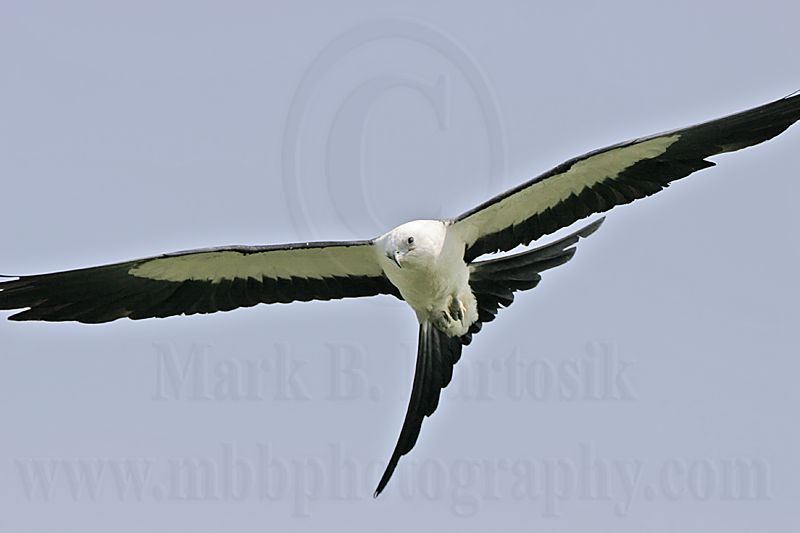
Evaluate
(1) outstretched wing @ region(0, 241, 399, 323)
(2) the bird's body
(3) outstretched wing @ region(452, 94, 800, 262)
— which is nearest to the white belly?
(2) the bird's body

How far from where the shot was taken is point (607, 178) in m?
11.8

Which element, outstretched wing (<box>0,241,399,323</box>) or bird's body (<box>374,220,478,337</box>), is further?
outstretched wing (<box>0,241,399,323</box>)

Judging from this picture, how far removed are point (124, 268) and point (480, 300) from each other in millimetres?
2404

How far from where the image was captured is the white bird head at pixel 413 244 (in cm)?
1161

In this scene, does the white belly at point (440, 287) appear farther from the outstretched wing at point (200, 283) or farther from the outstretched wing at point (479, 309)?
the outstretched wing at point (200, 283)

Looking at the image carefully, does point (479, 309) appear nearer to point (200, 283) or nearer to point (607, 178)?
point (607, 178)

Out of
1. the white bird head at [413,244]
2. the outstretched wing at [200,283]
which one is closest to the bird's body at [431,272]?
the white bird head at [413,244]

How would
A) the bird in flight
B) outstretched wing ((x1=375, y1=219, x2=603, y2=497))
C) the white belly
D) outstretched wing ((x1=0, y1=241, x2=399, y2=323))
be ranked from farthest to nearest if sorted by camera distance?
outstretched wing ((x1=375, y1=219, x2=603, y2=497))
outstretched wing ((x1=0, y1=241, x2=399, y2=323))
the white belly
the bird in flight

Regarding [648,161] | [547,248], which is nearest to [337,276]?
[547,248]

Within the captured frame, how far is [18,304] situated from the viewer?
11898mm

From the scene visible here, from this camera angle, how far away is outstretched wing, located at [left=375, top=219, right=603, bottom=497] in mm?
12219

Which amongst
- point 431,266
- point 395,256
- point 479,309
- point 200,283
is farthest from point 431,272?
point 200,283

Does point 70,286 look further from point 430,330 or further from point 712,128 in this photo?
point 712,128

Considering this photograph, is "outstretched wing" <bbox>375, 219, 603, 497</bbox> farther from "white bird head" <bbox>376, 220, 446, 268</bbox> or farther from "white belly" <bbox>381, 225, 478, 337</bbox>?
"white bird head" <bbox>376, 220, 446, 268</bbox>
